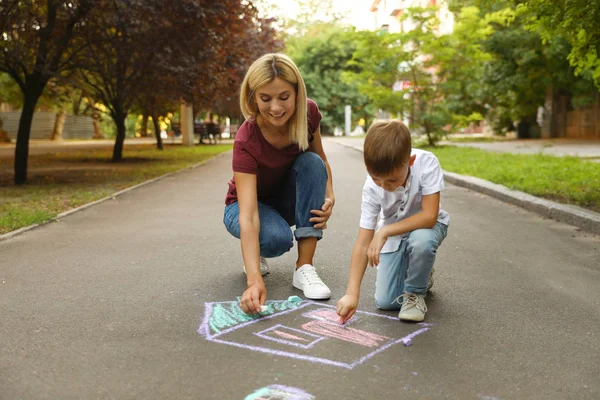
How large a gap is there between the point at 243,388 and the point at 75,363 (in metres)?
0.85

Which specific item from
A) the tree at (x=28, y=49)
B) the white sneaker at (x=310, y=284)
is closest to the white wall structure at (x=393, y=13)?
the tree at (x=28, y=49)

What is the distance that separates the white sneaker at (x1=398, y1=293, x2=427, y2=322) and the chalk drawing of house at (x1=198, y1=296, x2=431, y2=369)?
5 cm

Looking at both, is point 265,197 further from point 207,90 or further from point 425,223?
point 207,90

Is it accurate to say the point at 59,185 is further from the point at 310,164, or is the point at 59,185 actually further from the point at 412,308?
the point at 412,308

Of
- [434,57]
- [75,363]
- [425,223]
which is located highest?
[434,57]

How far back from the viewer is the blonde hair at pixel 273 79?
3.72 meters

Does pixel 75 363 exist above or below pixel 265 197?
below

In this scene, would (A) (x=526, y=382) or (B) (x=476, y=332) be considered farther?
(B) (x=476, y=332)

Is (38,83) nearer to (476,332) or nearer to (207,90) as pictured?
(207,90)

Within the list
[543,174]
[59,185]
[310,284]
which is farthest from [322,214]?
[59,185]

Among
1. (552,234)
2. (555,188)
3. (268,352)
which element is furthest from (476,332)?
(555,188)

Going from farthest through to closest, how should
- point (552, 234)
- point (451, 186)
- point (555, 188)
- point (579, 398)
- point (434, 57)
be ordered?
point (434, 57) < point (451, 186) < point (555, 188) < point (552, 234) < point (579, 398)

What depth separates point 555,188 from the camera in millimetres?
9172

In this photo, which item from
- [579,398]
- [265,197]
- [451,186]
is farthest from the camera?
[451,186]
